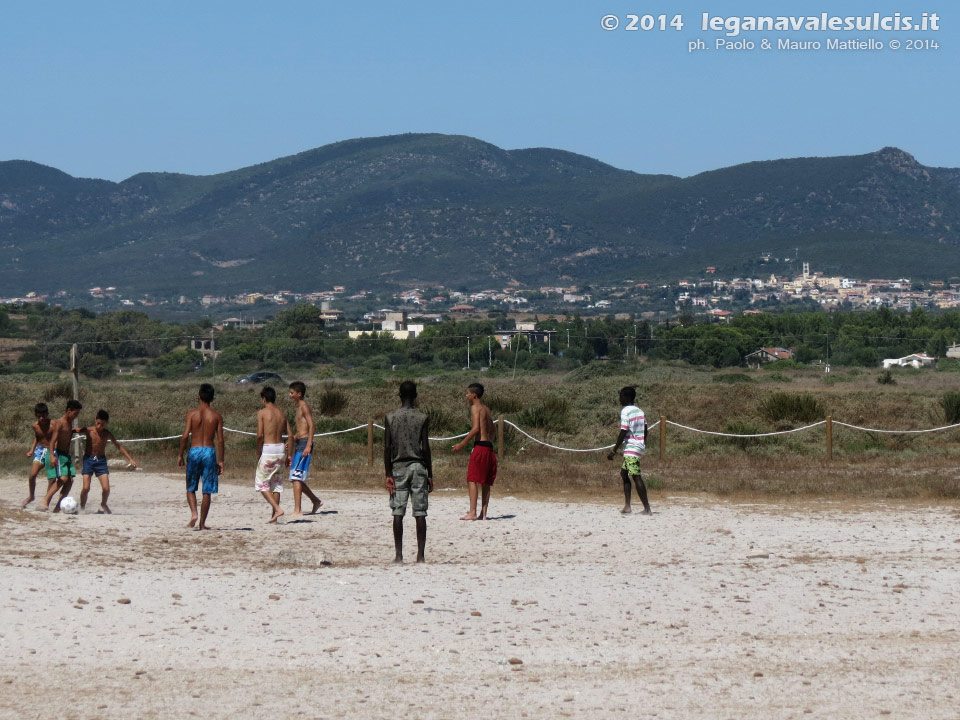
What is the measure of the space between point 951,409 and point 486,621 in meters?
21.6

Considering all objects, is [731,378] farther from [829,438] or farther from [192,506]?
[192,506]

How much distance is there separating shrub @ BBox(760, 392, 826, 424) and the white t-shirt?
47.3 ft

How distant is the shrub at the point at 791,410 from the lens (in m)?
27.9

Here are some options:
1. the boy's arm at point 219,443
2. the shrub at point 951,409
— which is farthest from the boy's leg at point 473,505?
the shrub at point 951,409

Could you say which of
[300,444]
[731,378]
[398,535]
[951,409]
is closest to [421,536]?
[398,535]

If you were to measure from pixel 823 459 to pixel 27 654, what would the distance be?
1568 cm

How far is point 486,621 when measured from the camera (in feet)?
28.4

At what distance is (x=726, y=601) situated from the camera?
9352 millimetres

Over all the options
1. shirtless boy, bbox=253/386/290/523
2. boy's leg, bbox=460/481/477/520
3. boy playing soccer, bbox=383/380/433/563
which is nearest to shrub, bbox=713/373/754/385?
boy's leg, bbox=460/481/477/520

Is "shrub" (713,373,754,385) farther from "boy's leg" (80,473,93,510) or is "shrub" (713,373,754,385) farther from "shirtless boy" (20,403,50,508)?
"boy's leg" (80,473,93,510)

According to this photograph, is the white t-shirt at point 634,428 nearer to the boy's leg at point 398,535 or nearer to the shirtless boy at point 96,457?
the boy's leg at point 398,535

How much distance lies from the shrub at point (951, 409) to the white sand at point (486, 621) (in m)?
15.0

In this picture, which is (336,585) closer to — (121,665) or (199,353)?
(121,665)

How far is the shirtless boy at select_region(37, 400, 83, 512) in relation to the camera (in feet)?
46.3
